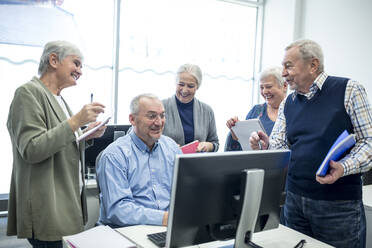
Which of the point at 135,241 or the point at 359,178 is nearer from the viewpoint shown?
the point at 135,241

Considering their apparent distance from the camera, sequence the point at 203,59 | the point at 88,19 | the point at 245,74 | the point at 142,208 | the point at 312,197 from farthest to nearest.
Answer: the point at 245,74, the point at 203,59, the point at 88,19, the point at 312,197, the point at 142,208

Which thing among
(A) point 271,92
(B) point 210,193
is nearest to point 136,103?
(B) point 210,193

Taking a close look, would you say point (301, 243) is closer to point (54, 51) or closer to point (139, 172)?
point (139, 172)

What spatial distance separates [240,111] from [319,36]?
1507mm

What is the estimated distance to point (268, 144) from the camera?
1954 mm

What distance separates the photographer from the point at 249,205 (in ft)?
3.90

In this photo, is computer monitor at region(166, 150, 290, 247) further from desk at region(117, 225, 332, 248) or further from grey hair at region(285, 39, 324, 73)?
A: grey hair at region(285, 39, 324, 73)

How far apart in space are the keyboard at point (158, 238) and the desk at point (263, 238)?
0.05ft

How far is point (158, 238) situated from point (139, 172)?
464mm

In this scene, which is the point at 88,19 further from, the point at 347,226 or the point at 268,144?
the point at 347,226

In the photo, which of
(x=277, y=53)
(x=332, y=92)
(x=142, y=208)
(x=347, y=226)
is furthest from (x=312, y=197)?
(x=277, y=53)

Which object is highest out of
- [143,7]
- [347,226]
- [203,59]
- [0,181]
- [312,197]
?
[143,7]

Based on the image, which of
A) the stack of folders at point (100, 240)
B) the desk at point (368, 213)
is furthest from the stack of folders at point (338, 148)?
the desk at point (368, 213)

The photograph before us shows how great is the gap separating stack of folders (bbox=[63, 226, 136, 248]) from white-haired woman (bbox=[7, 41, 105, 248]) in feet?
0.90
